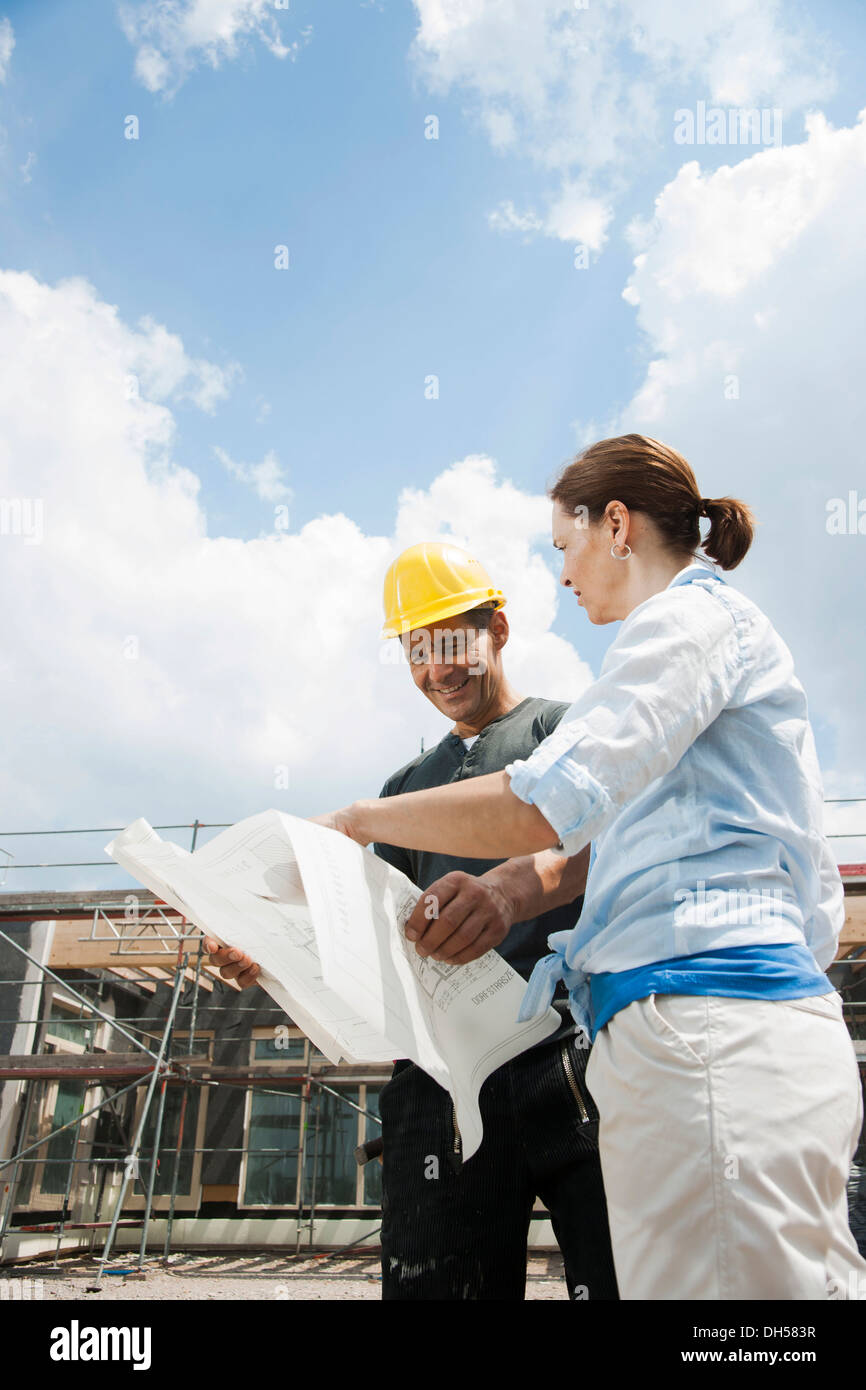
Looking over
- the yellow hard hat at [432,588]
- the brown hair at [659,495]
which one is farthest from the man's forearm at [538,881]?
the yellow hard hat at [432,588]

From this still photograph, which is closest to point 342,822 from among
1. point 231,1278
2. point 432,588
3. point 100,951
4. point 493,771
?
point 493,771

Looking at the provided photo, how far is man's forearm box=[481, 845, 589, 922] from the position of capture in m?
1.59

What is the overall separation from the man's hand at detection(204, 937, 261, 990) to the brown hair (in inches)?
39.7

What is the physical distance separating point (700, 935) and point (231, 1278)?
1184cm

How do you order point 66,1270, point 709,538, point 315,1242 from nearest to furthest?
1. point 709,538
2. point 66,1270
3. point 315,1242

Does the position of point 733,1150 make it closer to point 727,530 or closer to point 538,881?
point 538,881

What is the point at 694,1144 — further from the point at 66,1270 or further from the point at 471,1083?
the point at 66,1270

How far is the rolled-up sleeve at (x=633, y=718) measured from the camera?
1.10 metres

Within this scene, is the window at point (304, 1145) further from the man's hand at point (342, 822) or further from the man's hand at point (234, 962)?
the man's hand at point (342, 822)

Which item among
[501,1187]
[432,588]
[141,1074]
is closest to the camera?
[501,1187]

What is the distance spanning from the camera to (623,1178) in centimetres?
108

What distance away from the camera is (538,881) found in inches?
65.2

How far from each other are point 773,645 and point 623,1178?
2.40 ft
